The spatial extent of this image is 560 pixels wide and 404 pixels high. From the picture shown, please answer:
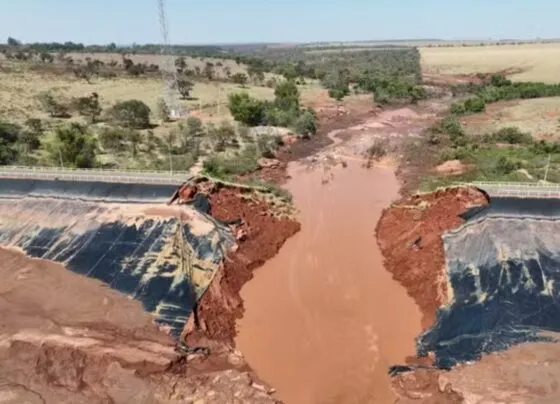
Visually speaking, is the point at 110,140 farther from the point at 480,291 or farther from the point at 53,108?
the point at 480,291

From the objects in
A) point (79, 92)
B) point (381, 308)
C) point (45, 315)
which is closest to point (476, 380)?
point (381, 308)

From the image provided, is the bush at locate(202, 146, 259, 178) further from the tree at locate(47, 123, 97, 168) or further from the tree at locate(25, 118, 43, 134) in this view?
the tree at locate(25, 118, 43, 134)

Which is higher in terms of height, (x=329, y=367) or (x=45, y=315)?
(x=45, y=315)

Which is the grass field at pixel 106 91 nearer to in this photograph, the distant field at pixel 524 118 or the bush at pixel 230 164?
the bush at pixel 230 164

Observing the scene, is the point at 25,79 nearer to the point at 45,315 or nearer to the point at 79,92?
the point at 79,92

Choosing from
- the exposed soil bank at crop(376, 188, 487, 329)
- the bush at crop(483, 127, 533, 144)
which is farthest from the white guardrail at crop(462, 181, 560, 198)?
the bush at crop(483, 127, 533, 144)

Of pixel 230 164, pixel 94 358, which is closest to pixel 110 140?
pixel 230 164
